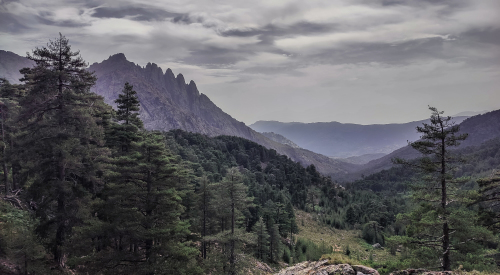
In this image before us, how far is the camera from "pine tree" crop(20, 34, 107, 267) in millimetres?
14781

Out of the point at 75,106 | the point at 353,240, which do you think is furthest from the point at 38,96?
the point at 353,240

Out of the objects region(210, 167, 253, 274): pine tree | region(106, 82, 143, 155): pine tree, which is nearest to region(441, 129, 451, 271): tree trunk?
region(210, 167, 253, 274): pine tree

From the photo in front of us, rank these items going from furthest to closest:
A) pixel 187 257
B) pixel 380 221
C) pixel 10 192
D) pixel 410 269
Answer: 1. pixel 380 221
2. pixel 10 192
3. pixel 187 257
4. pixel 410 269

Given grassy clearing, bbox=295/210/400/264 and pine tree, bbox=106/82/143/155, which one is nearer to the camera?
pine tree, bbox=106/82/143/155

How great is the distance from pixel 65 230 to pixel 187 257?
786 centimetres

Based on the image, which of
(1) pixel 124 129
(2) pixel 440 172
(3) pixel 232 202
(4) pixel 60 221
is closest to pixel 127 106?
(1) pixel 124 129

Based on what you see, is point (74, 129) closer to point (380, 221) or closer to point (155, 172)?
point (155, 172)

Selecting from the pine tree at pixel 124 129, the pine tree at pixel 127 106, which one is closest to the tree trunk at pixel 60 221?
the pine tree at pixel 124 129

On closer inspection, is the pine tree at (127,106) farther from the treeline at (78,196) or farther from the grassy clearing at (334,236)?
the grassy clearing at (334,236)

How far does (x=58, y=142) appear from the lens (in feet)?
49.6

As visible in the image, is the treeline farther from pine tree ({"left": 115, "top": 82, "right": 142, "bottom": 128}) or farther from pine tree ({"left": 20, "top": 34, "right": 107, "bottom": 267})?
pine tree ({"left": 115, "top": 82, "right": 142, "bottom": 128})

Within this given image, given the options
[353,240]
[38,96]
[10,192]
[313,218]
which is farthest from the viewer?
[313,218]

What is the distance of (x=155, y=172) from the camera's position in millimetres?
15344

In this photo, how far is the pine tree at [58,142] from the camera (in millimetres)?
14781
